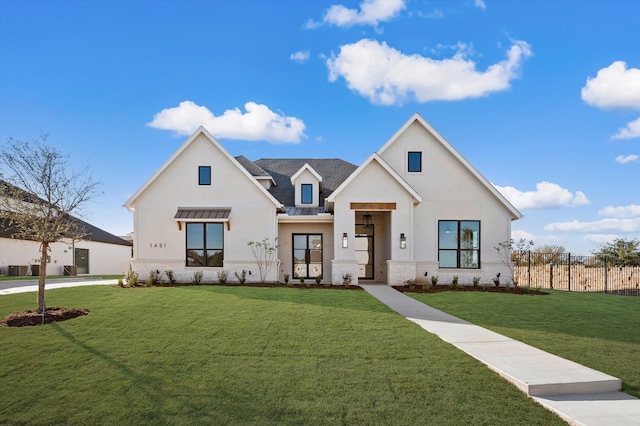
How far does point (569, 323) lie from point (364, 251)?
1204 centimetres

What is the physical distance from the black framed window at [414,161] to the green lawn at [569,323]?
271 inches

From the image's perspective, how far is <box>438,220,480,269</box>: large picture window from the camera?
20.3 m

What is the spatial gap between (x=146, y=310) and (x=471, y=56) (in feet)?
51.8

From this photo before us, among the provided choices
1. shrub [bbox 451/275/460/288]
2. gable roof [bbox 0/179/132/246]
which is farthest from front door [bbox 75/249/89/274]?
shrub [bbox 451/275/460/288]

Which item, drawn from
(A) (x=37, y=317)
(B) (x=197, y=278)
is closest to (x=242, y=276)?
(B) (x=197, y=278)

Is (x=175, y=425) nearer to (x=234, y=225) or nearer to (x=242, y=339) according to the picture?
(x=242, y=339)

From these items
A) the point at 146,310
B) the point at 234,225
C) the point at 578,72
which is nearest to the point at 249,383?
the point at 146,310

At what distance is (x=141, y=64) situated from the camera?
55.9 feet

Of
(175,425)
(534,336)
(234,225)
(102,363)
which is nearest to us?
(175,425)

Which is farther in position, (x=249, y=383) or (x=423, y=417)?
(x=249, y=383)

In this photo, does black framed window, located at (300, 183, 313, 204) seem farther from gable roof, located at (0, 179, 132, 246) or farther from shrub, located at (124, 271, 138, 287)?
gable roof, located at (0, 179, 132, 246)

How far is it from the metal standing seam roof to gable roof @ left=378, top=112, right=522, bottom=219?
→ 8.41 metres

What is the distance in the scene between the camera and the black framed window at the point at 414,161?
20.5 meters

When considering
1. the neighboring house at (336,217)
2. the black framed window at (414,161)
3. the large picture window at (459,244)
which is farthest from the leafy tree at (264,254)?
the large picture window at (459,244)
